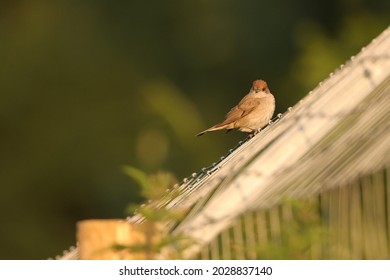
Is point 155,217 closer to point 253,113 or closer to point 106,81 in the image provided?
point 253,113

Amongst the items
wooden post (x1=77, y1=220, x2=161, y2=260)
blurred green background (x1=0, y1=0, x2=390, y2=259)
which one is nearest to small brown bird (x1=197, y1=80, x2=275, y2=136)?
blurred green background (x1=0, y1=0, x2=390, y2=259)

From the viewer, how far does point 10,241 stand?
15.0 metres

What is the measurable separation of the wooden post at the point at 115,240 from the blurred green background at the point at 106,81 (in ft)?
36.3

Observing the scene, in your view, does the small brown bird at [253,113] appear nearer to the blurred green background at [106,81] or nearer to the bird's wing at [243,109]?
the bird's wing at [243,109]

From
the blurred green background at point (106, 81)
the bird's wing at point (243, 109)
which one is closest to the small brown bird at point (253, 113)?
the bird's wing at point (243, 109)

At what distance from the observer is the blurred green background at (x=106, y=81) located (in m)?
15.4

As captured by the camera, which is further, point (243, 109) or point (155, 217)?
point (243, 109)

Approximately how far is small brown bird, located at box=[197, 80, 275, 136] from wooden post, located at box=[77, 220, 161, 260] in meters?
5.47

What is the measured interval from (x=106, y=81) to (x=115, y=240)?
1377 cm

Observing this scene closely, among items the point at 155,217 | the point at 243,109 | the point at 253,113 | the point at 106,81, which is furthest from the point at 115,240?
the point at 106,81

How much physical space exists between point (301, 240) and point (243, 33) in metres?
14.2

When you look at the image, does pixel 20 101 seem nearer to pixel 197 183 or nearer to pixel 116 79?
pixel 116 79

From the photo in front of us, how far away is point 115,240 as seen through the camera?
355 centimetres

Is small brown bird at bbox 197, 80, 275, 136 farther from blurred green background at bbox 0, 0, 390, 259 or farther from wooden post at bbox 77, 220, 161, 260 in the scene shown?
wooden post at bbox 77, 220, 161, 260
